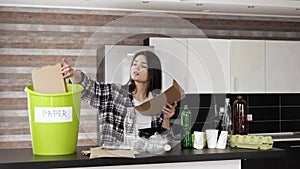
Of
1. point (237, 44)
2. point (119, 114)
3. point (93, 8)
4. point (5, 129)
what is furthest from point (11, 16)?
point (119, 114)

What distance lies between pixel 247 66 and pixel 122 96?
2.83 meters

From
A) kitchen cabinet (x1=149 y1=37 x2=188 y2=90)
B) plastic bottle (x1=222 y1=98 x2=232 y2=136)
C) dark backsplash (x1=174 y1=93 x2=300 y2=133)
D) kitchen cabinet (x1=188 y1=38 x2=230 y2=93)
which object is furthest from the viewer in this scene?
dark backsplash (x1=174 y1=93 x2=300 y2=133)

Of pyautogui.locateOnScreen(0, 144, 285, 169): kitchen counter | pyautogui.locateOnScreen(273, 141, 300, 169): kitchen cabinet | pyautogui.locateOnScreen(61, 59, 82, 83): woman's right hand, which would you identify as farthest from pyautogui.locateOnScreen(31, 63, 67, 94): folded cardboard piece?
pyautogui.locateOnScreen(273, 141, 300, 169): kitchen cabinet

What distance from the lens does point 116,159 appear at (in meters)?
2.31

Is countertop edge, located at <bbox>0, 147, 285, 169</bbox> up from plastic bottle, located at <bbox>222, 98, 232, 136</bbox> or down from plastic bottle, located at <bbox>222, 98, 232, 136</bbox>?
down

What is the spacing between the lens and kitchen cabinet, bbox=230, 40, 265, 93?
5.06 meters

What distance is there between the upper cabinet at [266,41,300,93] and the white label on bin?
130 inches

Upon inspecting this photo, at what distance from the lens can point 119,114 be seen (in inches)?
99.6

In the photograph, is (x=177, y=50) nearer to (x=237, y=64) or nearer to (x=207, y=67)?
(x=207, y=67)

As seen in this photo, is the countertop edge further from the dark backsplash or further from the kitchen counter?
the dark backsplash

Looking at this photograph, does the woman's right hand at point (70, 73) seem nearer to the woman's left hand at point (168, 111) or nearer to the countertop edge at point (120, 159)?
the countertop edge at point (120, 159)

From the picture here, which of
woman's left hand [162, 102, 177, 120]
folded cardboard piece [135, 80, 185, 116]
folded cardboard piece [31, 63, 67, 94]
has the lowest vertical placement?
woman's left hand [162, 102, 177, 120]

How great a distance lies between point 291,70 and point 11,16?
3.10 meters

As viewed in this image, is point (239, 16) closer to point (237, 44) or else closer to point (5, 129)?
point (237, 44)
